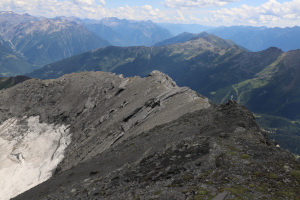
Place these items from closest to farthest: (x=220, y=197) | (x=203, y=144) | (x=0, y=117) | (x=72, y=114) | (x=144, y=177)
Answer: (x=220, y=197)
(x=144, y=177)
(x=203, y=144)
(x=72, y=114)
(x=0, y=117)

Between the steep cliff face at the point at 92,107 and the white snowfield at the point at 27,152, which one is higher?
the steep cliff face at the point at 92,107

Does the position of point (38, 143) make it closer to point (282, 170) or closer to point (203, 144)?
point (203, 144)

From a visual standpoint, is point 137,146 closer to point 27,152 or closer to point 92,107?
point 92,107

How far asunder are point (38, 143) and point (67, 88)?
1237 inches

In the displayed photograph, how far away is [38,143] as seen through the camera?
79.9 m

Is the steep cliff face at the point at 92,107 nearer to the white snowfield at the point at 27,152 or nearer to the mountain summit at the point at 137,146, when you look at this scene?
the mountain summit at the point at 137,146

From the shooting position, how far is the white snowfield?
204 ft

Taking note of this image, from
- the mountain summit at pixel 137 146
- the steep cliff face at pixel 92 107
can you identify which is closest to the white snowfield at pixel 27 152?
the mountain summit at pixel 137 146

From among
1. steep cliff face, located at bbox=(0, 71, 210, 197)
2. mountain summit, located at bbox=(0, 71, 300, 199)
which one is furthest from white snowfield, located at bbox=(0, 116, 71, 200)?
steep cliff face, located at bbox=(0, 71, 210, 197)

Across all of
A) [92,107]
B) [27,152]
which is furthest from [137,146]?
[27,152]

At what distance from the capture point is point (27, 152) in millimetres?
75938

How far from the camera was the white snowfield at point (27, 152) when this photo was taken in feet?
204

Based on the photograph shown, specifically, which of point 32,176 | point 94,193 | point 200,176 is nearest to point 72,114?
point 32,176

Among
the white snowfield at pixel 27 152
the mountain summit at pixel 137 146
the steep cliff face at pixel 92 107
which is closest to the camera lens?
the mountain summit at pixel 137 146
